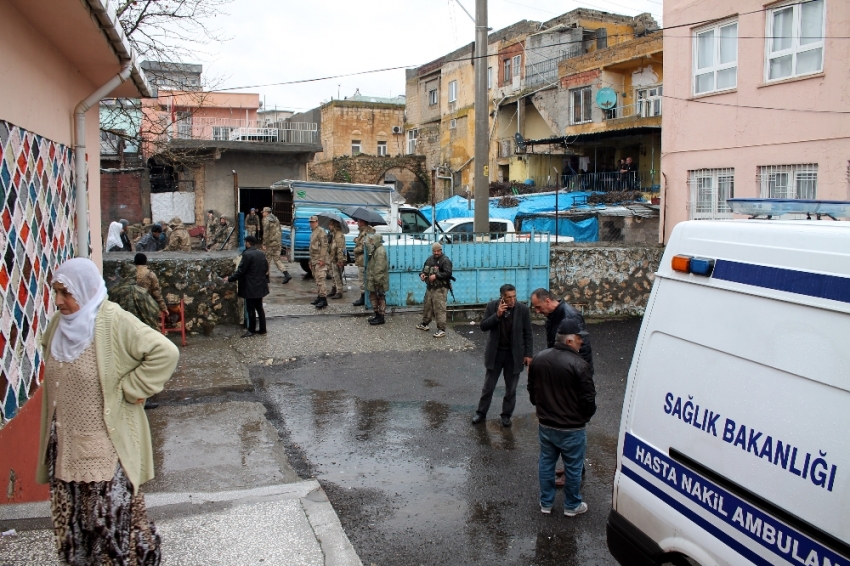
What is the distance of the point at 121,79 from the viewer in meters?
7.29

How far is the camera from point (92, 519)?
361 cm

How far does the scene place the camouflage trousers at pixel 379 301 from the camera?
12445mm

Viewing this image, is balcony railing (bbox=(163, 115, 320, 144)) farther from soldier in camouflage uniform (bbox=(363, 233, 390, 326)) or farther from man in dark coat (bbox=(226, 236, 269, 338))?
man in dark coat (bbox=(226, 236, 269, 338))

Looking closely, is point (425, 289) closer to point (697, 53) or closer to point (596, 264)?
point (596, 264)

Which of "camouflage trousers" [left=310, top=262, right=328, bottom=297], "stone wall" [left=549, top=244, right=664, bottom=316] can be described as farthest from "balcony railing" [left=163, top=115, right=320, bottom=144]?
"stone wall" [left=549, top=244, right=664, bottom=316]

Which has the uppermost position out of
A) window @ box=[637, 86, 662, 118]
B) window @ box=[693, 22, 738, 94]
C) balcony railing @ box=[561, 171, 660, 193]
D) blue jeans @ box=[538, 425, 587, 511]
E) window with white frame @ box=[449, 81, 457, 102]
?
window with white frame @ box=[449, 81, 457, 102]

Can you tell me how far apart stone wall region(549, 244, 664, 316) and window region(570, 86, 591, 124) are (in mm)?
19307

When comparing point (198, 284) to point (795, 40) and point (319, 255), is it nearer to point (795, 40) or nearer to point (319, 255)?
point (319, 255)

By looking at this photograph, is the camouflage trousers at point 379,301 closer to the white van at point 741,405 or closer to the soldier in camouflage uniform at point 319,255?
the soldier in camouflage uniform at point 319,255

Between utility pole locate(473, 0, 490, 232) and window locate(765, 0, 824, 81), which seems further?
utility pole locate(473, 0, 490, 232)

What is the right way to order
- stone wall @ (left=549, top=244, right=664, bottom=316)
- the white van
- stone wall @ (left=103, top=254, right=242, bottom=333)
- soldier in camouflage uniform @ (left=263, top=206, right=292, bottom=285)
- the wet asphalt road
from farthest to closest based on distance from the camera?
soldier in camouflage uniform @ (left=263, top=206, right=292, bottom=285) < stone wall @ (left=549, top=244, right=664, bottom=316) < stone wall @ (left=103, top=254, right=242, bottom=333) < the wet asphalt road < the white van

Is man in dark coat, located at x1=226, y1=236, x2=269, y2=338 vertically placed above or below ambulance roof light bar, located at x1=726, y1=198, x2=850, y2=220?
below

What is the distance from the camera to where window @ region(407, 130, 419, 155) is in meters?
46.1

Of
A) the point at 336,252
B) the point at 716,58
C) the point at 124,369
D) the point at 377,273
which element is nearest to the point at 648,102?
the point at 716,58
